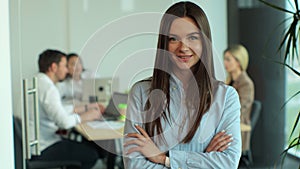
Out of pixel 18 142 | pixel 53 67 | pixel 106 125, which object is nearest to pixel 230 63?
pixel 106 125

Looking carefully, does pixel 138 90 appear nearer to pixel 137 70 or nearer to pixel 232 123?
pixel 232 123

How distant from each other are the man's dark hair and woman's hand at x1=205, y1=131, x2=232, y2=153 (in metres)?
1.63

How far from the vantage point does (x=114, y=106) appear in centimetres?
327

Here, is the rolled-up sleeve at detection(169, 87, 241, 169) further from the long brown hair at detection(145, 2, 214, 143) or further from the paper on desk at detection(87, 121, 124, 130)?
the paper on desk at detection(87, 121, 124, 130)

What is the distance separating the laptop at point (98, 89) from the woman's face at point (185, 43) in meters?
1.26

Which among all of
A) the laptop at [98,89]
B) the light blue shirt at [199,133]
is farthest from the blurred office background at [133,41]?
the light blue shirt at [199,133]

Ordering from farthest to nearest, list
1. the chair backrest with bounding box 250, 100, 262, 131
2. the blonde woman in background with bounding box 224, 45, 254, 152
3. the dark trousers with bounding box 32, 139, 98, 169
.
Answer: the chair backrest with bounding box 250, 100, 262, 131 < the blonde woman in background with bounding box 224, 45, 254, 152 < the dark trousers with bounding box 32, 139, 98, 169

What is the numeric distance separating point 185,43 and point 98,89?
68.3 inches

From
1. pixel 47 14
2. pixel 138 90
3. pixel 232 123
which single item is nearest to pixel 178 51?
pixel 138 90

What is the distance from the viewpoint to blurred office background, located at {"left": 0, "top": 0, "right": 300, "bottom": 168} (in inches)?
111

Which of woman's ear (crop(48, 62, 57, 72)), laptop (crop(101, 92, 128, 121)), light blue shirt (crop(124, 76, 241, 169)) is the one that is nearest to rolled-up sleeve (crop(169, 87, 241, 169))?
light blue shirt (crop(124, 76, 241, 169))

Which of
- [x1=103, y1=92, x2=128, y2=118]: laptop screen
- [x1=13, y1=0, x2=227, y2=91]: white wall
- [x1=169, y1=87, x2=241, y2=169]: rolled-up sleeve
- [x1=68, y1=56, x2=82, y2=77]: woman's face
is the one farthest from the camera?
[x1=68, y1=56, x2=82, y2=77]: woman's face

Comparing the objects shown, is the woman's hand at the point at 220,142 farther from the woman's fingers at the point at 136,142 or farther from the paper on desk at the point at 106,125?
the paper on desk at the point at 106,125

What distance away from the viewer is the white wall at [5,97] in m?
2.31
